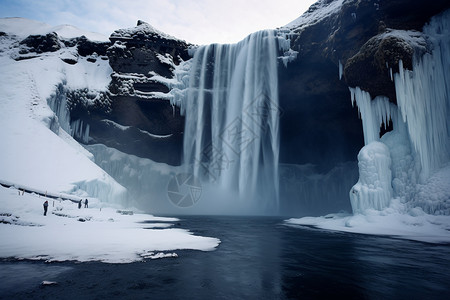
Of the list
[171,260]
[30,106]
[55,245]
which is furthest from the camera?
[30,106]

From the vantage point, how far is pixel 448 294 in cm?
421

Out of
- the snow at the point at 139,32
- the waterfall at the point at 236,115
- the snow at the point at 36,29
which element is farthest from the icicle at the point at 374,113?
the snow at the point at 36,29

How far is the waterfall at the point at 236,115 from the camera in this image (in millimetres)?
28812

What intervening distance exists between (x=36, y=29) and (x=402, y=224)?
55.0m

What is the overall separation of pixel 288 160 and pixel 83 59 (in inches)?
1360

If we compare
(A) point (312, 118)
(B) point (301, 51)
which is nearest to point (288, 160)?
(A) point (312, 118)

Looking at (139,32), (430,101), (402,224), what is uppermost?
(139,32)

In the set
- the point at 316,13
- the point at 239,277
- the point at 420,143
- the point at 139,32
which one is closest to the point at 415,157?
the point at 420,143

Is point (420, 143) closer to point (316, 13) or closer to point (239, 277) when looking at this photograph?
point (239, 277)

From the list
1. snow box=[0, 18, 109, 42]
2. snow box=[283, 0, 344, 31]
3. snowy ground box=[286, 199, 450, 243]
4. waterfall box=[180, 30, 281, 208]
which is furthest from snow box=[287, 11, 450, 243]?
snow box=[0, 18, 109, 42]

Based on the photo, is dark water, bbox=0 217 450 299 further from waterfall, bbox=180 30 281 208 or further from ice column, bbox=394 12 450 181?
waterfall, bbox=180 30 281 208

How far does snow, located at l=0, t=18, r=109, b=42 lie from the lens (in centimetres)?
3841

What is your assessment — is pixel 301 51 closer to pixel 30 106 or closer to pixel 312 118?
pixel 312 118

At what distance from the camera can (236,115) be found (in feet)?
103
